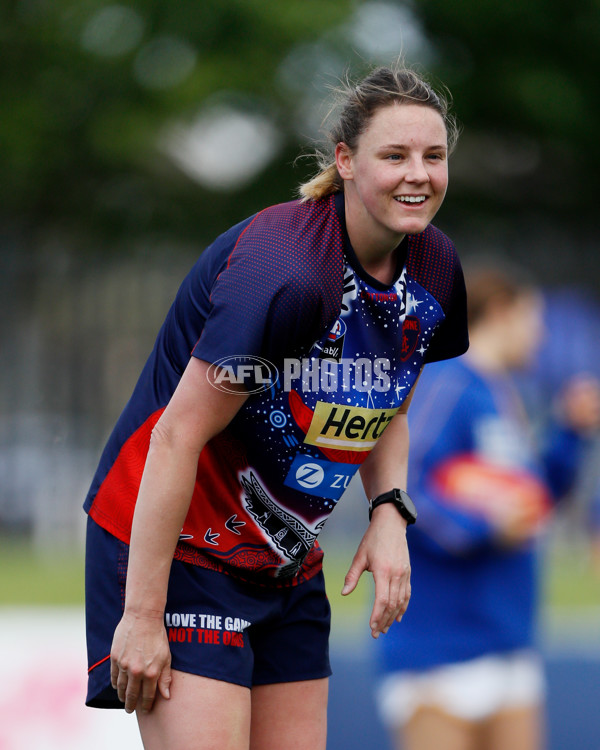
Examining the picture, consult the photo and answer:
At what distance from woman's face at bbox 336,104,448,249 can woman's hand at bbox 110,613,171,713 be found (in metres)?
0.92

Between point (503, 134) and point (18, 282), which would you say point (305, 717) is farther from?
point (503, 134)

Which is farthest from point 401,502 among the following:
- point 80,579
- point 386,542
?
point 80,579

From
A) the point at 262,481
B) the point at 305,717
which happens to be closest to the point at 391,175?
the point at 262,481

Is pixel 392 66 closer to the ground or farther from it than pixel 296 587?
farther from it

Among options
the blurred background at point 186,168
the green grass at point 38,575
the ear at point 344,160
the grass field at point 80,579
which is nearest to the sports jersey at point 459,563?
the ear at point 344,160

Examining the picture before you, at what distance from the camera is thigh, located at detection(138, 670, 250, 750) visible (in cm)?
232

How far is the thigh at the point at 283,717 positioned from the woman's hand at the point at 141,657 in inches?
11.7

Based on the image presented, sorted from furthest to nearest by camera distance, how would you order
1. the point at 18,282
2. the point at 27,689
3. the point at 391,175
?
the point at 18,282 → the point at 27,689 → the point at 391,175

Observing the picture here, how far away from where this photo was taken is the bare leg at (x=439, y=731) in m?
3.93

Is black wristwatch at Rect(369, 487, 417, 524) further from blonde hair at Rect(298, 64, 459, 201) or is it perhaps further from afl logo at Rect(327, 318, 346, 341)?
blonde hair at Rect(298, 64, 459, 201)

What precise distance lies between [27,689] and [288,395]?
2669mm

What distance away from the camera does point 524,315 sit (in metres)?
4.20

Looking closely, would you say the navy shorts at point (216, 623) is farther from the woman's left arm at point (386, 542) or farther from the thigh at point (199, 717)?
the woman's left arm at point (386, 542)

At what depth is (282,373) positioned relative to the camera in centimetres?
233
